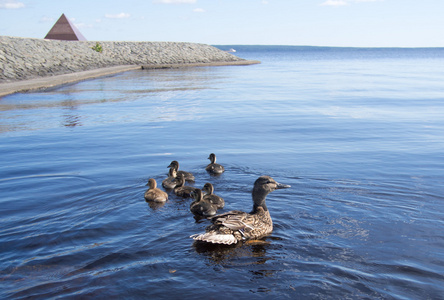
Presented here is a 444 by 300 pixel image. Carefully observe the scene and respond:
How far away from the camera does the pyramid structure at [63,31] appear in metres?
70.9

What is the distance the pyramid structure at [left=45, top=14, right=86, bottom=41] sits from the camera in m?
70.9

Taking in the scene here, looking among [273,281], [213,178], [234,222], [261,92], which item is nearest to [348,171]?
[213,178]

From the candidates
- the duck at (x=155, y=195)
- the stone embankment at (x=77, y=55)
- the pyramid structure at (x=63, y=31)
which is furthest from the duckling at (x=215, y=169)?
the pyramid structure at (x=63, y=31)

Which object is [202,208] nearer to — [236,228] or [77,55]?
[236,228]

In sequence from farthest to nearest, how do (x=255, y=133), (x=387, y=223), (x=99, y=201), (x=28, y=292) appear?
(x=255, y=133)
(x=99, y=201)
(x=387, y=223)
(x=28, y=292)

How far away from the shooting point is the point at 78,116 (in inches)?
796

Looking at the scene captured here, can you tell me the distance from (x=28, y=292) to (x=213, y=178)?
5574 mm

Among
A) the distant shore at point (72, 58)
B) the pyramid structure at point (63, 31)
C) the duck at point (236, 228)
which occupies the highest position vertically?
the pyramid structure at point (63, 31)

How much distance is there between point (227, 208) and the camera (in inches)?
343

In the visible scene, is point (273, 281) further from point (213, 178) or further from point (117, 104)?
point (117, 104)

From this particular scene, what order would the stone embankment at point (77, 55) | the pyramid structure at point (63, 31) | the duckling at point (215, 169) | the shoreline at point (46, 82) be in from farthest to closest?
the pyramid structure at point (63, 31)
the stone embankment at point (77, 55)
the shoreline at point (46, 82)
the duckling at point (215, 169)

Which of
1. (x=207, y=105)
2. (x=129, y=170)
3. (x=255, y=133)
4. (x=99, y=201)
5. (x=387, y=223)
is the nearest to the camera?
(x=387, y=223)

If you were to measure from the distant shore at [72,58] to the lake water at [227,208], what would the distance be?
1746 centimetres

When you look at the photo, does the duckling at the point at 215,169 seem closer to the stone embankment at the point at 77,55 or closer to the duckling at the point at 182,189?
the duckling at the point at 182,189
